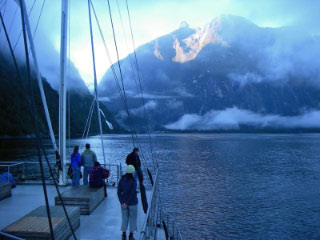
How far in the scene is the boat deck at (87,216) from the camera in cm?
718

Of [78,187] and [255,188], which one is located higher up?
[78,187]

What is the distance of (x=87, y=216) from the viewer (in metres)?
8.37

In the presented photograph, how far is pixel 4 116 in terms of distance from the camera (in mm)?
170500

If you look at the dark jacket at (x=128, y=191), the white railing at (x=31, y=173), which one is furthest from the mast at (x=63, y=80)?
the dark jacket at (x=128, y=191)

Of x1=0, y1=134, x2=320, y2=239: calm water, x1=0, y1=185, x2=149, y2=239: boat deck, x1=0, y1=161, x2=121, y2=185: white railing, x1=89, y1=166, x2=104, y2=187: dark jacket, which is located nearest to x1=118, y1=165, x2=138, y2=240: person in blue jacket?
x1=0, y1=185, x2=149, y2=239: boat deck

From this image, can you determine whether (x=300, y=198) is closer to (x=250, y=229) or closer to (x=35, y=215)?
(x=250, y=229)

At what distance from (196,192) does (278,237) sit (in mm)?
15611

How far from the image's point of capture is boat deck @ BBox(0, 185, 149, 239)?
7185mm

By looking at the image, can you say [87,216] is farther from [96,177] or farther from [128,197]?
[128,197]

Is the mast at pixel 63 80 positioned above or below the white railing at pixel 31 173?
above

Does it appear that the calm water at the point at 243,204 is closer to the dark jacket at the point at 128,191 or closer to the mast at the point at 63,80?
the mast at the point at 63,80

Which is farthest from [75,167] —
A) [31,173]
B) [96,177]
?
[31,173]

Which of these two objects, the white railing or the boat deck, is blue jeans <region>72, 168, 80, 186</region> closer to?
the boat deck

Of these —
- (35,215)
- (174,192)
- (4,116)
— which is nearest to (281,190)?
(174,192)
